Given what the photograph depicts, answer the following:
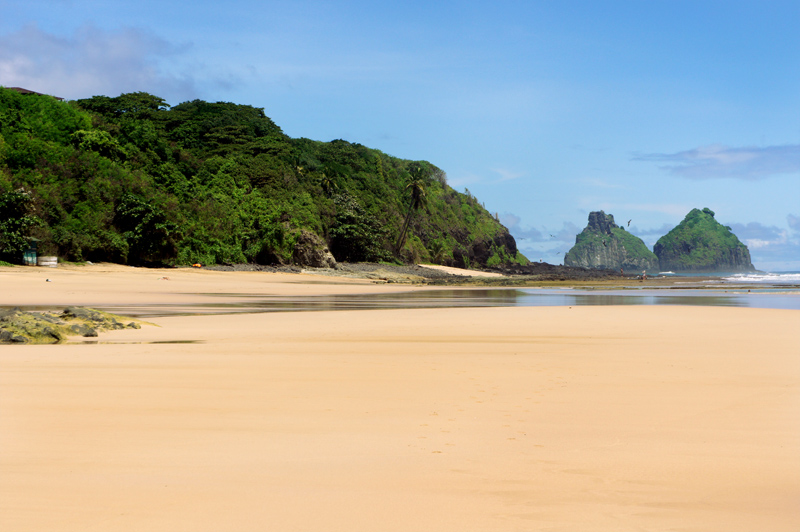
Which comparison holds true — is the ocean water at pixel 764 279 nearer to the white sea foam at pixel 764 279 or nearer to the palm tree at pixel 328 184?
the white sea foam at pixel 764 279

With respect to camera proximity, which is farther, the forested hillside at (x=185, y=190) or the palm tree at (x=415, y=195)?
the palm tree at (x=415, y=195)

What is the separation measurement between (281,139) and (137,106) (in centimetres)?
1618

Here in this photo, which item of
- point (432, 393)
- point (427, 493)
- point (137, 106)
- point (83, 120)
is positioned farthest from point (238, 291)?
point (137, 106)

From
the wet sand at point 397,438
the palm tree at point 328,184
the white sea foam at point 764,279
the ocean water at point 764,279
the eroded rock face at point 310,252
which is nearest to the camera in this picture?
the wet sand at point 397,438

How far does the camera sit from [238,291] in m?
29.6

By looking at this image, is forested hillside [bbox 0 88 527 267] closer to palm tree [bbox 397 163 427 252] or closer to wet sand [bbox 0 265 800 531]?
palm tree [bbox 397 163 427 252]

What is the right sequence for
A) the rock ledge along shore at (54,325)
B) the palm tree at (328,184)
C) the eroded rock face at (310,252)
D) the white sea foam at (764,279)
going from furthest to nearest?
1. the palm tree at (328,184)
2. the white sea foam at (764,279)
3. the eroded rock face at (310,252)
4. the rock ledge along shore at (54,325)

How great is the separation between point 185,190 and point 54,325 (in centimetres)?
4360

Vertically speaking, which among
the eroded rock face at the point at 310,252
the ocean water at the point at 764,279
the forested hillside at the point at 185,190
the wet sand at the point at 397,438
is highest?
the forested hillside at the point at 185,190

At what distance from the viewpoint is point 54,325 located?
10.5 m

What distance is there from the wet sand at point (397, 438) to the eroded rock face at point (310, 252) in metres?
44.2

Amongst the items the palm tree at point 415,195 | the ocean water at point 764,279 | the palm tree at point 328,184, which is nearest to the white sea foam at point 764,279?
the ocean water at point 764,279

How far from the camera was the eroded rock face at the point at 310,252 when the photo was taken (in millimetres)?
54219

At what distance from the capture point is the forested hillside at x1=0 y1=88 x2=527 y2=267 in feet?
129
